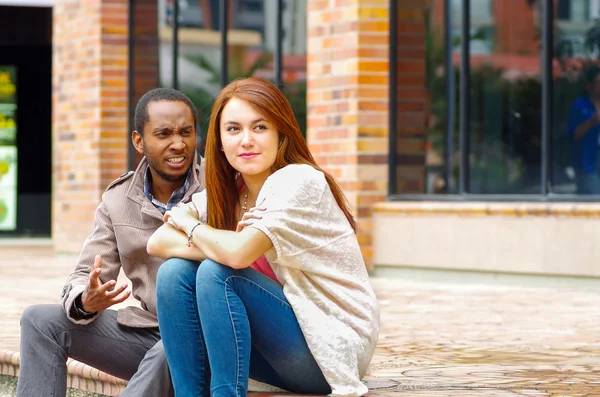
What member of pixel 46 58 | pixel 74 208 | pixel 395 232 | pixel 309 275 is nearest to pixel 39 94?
pixel 46 58

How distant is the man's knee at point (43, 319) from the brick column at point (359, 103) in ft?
19.3

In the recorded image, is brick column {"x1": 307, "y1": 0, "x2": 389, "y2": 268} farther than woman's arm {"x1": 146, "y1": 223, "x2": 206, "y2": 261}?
Yes

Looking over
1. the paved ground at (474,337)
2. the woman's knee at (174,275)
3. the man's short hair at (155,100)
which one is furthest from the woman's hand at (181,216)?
the paved ground at (474,337)

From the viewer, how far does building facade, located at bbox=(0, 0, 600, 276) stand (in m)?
9.26

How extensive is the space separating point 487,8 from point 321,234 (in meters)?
6.23

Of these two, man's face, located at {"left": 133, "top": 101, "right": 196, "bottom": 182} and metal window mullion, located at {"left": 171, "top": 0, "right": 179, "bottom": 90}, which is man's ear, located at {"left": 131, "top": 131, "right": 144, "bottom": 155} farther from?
metal window mullion, located at {"left": 171, "top": 0, "right": 179, "bottom": 90}

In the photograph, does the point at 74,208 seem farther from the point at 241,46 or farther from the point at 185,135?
the point at 185,135

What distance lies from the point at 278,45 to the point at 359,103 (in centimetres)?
156

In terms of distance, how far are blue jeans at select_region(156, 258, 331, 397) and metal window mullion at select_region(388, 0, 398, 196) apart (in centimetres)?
622

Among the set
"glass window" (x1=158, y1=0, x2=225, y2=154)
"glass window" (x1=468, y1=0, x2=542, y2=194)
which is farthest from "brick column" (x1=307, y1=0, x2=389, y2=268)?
"glass window" (x1=158, y1=0, x2=225, y2=154)

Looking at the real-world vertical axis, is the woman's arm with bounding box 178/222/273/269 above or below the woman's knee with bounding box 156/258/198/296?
above

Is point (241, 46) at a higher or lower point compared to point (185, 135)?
higher

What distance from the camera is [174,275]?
12.6 feet

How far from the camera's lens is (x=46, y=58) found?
19.0m
